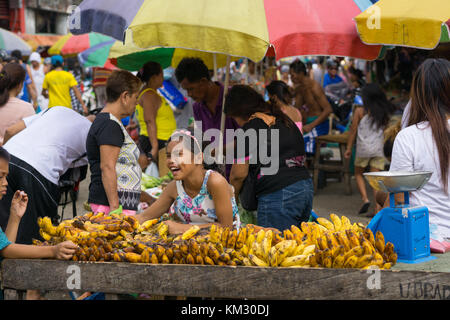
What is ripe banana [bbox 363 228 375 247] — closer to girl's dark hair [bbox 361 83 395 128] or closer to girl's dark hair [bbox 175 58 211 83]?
girl's dark hair [bbox 175 58 211 83]

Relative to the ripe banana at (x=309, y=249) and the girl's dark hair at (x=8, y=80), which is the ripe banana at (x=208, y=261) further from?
the girl's dark hair at (x=8, y=80)

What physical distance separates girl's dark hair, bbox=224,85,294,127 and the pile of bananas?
124 cm

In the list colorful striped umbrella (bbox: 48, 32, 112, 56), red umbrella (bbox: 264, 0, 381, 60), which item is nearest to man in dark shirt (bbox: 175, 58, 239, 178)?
red umbrella (bbox: 264, 0, 381, 60)

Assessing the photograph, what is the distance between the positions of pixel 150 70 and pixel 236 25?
293cm

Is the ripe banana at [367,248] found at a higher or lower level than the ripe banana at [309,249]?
higher

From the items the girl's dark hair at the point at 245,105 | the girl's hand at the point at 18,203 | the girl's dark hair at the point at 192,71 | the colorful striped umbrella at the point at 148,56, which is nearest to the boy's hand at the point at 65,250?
the girl's hand at the point at 18,203

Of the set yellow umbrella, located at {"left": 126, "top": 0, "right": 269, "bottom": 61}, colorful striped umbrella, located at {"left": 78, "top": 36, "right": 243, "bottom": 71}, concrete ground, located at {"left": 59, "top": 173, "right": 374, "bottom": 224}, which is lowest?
concrete ground, located at {"left": 59, "top": 173, "right": 374, "bottom": 224}

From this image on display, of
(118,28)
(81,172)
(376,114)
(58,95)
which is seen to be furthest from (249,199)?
(58,95)

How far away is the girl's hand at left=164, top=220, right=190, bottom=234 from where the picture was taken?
3.59m

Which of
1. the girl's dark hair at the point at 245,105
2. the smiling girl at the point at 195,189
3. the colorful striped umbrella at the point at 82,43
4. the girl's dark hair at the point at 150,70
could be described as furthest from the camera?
the colorful striped umbrella at the point at 82,43

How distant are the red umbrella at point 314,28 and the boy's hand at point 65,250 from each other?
7.04 feet

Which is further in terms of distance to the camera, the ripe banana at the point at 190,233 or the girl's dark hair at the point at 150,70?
the girl's dark hair at the point at 150,70

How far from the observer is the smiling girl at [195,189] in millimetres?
3553
